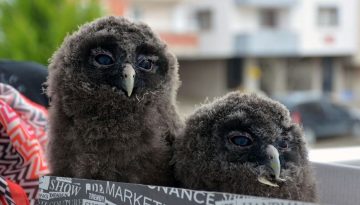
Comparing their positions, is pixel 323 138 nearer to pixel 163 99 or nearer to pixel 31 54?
pixel 31 54

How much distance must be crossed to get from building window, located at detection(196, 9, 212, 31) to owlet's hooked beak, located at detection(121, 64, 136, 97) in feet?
35.2

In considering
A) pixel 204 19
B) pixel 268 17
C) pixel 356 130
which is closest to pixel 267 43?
pixel 268 17

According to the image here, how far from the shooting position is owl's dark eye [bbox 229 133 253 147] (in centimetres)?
59

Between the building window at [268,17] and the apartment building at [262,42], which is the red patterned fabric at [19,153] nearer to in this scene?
the apartment building at [262,42]

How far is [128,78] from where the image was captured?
613mm

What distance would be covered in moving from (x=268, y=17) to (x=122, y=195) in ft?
38.3

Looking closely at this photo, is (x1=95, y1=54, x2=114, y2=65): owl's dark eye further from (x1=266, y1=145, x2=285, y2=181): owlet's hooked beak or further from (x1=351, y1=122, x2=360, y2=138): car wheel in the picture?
(x1=351, y1=122, x2=360, y2=138): car wheel

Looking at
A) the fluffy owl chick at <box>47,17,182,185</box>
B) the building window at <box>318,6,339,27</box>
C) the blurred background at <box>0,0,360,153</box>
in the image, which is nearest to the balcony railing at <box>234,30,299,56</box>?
the blurred background at <box>0,0,360,153</box>

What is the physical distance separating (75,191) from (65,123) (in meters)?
0.10

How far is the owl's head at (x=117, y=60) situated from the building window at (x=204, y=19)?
10684 mm

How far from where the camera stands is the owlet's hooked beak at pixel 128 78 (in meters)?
0.61

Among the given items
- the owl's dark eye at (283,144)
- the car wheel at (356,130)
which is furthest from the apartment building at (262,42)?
the owl's dark eye at (283,144)

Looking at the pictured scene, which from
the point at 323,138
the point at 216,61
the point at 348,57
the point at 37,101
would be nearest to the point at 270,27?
the point at 216,61

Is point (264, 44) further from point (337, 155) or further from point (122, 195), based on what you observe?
point (122, 195)
